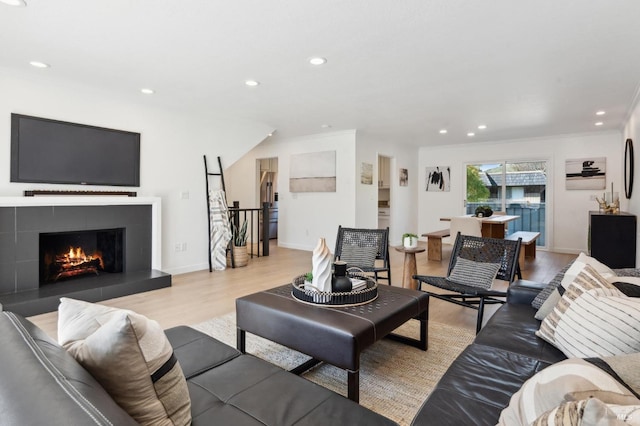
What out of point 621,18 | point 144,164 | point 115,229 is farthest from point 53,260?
point 621,18

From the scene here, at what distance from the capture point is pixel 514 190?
771 cm

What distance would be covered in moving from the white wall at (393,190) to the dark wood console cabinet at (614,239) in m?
3.47

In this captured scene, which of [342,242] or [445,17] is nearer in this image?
[445,17]

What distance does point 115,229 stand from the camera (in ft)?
14.2

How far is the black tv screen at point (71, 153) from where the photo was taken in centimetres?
357

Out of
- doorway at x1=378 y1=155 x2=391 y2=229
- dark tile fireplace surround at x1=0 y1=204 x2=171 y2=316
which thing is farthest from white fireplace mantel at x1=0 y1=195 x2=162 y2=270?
doorway at x1=378 y1=155 x2=391 y2=229

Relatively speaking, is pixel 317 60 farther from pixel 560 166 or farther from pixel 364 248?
pixel 560 166

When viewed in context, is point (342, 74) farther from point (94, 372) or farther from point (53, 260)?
point (53, 260)

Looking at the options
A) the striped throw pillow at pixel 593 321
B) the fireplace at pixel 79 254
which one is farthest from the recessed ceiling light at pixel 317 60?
the fireplace at pixel 79 254

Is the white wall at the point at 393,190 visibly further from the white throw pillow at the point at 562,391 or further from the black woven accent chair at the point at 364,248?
the white throw pillow at the point at 562,391

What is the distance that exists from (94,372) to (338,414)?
2.38ft

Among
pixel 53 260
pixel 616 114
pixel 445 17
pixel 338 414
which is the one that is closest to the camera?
pixel 338 414

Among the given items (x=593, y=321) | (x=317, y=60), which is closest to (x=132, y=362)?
(x=593, y=321)

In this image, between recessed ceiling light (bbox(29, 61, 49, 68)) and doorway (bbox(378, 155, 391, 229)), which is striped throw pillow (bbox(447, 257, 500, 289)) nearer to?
recessed ceiling light (bbox(29, 61, 49, 68))
